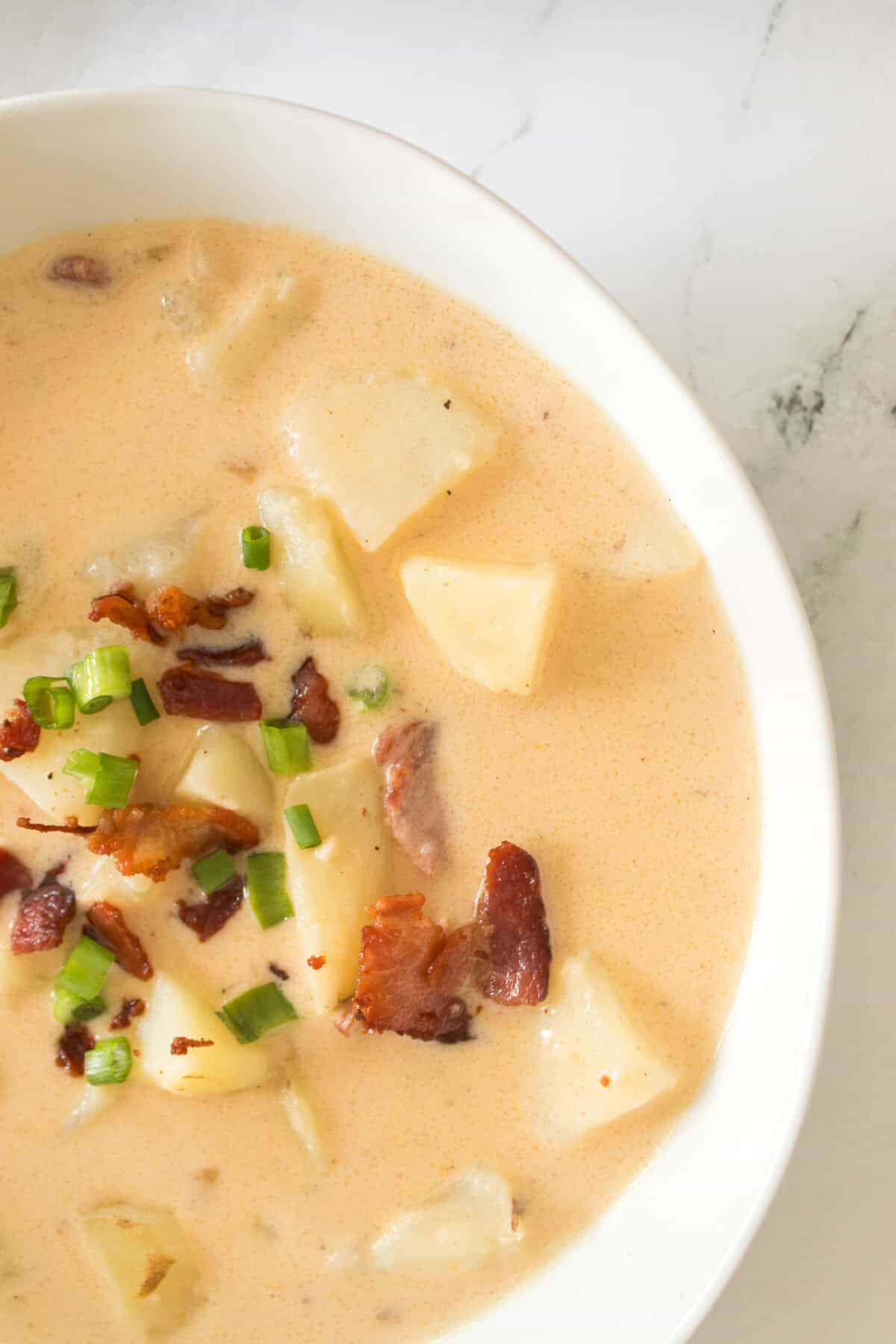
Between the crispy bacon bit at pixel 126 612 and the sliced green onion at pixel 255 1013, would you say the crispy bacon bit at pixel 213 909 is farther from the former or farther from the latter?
the crispy bacon bit at pixel 126 612

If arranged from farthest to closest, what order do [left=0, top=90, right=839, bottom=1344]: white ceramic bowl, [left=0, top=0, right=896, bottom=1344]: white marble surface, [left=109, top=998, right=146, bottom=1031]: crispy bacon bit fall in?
[left=0, top=0, right=896, bottom=1344]: white marble surface
[left=109, top=998, right=146, bottom=1031]: crispy bacon bit
[left=0, top=90, right=839, bottom=1344]: white ceramic bowl

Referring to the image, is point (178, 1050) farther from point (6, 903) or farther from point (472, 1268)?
point (472, 1268)

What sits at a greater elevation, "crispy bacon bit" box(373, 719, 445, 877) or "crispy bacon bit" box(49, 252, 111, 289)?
"crispy bacon bit" box(49, 252, 111, 289)

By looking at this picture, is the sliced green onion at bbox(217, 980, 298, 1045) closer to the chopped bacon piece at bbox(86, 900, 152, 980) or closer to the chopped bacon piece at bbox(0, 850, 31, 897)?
the chopped bacon piece at bbox(86, 900, 152, 980)

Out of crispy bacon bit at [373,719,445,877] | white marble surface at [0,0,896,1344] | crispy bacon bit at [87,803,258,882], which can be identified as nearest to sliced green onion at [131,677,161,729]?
crispy bacon bit at [87,803,258,882]

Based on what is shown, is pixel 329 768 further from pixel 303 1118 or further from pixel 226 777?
pixel 303 1118

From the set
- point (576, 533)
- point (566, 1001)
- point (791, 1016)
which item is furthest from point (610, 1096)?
point (576, 533)

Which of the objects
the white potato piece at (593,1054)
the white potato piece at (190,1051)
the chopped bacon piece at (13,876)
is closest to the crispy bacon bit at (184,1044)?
the white potato piece at (190,1051)
